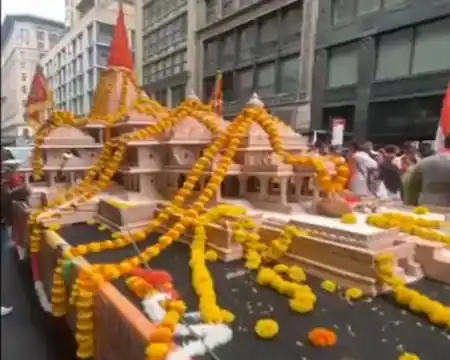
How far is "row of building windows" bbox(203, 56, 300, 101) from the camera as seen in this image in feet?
9.80

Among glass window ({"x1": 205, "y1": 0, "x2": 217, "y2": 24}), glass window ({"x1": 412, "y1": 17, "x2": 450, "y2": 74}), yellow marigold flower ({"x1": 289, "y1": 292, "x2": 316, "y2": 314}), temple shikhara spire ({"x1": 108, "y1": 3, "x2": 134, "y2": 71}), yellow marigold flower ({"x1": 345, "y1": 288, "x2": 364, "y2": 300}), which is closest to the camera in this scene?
yellow marigold flower ({"x1": 289, "y1": 292, "x2": 316, "y2": 314})

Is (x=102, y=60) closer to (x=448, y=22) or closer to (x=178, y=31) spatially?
(x=178, y=31)

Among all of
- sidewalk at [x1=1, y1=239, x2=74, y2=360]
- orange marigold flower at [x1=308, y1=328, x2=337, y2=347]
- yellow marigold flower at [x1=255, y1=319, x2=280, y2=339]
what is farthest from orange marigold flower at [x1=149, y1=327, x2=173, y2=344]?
sidewalk at [x1=1, y1=239, x2=74, y2=360]

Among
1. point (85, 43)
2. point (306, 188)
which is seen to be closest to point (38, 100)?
point (85, 43)

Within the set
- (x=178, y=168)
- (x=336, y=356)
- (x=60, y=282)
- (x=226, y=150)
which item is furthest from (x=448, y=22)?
(x=60, y=282)

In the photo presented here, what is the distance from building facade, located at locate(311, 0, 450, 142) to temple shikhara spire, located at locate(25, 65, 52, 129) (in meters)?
2.48

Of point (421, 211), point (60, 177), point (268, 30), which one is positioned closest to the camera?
point (421, 211)

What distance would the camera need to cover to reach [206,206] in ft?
9.80

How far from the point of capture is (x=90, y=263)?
94.2 inches

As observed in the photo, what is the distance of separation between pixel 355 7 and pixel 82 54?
8.32ft

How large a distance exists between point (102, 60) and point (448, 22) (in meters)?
3.24

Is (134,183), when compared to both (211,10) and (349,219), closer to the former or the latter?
(211,10)

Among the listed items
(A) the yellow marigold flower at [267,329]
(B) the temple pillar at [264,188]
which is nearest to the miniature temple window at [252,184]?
(B) the temple pillar at [264,188]

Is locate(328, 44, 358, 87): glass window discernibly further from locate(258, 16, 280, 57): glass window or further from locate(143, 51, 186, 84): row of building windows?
locate(143, 51, 186, 84): row of building windows
